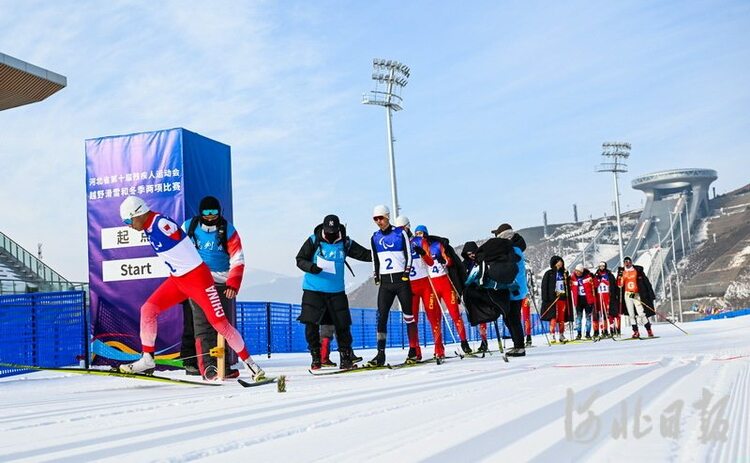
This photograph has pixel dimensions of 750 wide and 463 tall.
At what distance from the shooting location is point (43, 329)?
12.2 m

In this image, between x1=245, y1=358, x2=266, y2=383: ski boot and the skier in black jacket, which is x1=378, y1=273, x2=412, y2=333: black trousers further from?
the skier in black jacket

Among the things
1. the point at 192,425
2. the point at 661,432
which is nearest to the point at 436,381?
the point at 192,425

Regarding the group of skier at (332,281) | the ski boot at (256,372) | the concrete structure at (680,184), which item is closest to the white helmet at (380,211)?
the group of skier at (332,281)

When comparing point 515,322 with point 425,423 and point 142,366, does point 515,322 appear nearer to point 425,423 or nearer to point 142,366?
point 142,366

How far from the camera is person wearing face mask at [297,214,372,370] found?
9727 millimetres

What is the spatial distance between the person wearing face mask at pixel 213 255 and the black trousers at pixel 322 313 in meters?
1.20

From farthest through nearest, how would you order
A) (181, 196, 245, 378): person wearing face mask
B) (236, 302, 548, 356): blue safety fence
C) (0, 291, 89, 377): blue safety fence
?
(236, 302, 548, 356): blue safety fence, (0, 291, 89, 377): blue safety fence, (181, 196, 245, 378): person wearing face mask

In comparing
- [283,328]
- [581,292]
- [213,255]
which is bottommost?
[283,328]

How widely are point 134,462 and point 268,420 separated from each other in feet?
3.83

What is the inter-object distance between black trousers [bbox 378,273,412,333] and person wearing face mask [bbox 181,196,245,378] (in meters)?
1.99

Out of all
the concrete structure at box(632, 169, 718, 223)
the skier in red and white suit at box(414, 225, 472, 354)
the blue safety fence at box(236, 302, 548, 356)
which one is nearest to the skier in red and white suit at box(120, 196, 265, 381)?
the skier in red and white suit at box(414, 225, 472, 354)

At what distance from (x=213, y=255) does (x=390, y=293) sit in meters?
2.32

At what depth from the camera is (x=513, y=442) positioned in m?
2.84

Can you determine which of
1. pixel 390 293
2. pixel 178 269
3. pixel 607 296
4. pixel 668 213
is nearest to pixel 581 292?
pixel 607 296
